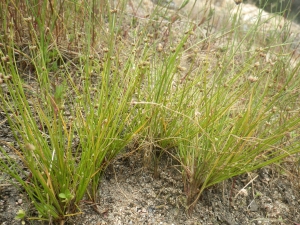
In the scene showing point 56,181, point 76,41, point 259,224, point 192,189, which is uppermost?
point 76,41

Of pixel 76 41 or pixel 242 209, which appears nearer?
pixel 242 209

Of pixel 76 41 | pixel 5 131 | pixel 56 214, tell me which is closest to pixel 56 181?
pixel 56 214

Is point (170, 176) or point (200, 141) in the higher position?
point (200, 141)

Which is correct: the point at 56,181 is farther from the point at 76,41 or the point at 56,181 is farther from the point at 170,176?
the point at 76,41

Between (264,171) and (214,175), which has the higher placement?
(214,175)

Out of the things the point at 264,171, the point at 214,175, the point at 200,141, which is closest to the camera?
the point at 214,175

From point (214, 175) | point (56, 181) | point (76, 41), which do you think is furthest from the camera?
point (76, 41)

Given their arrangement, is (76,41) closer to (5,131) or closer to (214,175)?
(5,131)

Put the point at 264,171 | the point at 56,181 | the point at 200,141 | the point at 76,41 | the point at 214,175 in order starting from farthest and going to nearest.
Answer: the point at 76,41, the point at 264,171, the point at 200,141, the point at 214,175, the point at 56,181

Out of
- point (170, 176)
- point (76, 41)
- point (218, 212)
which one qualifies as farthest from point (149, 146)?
point (76, 41)
